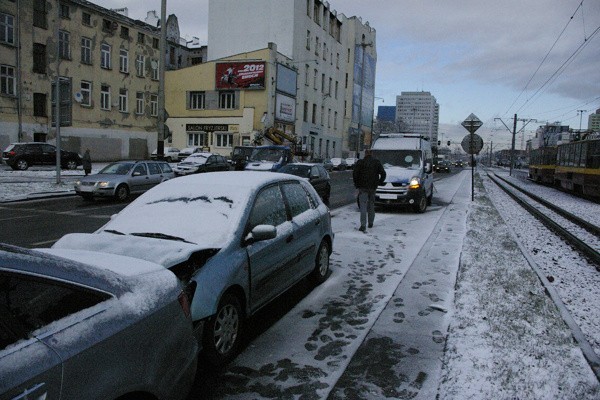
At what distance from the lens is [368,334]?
180 inches

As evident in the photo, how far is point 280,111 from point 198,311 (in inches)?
1733

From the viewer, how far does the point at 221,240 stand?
409cm

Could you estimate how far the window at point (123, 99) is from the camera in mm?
40781

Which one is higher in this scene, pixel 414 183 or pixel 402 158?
pixel 402 158

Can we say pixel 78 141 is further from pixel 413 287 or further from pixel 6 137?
pixel 413 287

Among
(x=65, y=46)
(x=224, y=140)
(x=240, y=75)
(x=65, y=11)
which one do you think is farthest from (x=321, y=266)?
(x=224, y=140)

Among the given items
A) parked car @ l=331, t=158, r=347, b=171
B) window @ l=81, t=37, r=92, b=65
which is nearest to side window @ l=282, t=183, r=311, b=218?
window @ l=81, t=37, r=92, b=65

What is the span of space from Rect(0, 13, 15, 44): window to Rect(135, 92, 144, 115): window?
1215 cm

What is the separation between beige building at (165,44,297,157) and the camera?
44344mm

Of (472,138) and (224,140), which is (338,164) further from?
(472,138)

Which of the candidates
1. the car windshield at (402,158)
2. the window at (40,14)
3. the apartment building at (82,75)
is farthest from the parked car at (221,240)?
the window at (40,14)

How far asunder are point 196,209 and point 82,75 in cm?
3772

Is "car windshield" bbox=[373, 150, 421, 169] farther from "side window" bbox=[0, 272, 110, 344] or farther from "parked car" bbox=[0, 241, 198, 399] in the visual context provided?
"side window" bbox=[0, 272, 110, 344]

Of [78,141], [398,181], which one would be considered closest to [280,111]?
[78,141]
